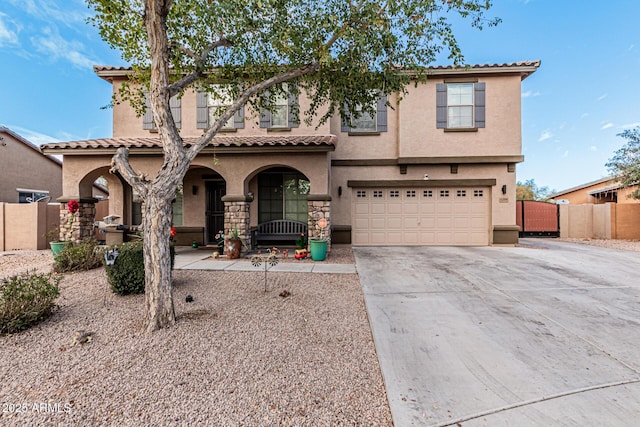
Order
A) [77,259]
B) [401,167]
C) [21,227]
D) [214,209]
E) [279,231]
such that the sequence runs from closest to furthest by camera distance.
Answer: [77,259], [279,231], [21,227], [401,167], [214,209]

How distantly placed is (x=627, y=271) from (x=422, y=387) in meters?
7.49

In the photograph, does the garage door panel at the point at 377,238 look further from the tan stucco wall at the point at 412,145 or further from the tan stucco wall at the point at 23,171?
the tan stucco wall at the point at 23,171

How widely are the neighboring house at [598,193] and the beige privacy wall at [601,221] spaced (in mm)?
1635

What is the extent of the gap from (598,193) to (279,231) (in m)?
20.7

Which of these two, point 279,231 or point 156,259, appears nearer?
point 156,259

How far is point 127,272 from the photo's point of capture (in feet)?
14.7

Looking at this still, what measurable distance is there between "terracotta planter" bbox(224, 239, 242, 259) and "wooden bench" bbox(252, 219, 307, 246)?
1.47 meters

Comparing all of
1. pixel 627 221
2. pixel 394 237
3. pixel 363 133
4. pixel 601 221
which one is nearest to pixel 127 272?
pixel 394 237

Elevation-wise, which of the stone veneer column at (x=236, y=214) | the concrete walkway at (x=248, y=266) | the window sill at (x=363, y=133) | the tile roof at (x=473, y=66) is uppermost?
the tile roof at (x=473, y=66)

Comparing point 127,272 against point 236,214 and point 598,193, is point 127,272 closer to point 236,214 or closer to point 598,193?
point 236,214

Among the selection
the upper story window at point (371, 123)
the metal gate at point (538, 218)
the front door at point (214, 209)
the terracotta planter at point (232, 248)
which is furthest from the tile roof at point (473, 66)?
the terracotta planter at point (232, 248)

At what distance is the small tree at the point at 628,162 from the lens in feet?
38.0

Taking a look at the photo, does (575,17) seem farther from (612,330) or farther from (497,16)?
(612,330)

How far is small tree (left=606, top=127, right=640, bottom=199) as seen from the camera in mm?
11594
